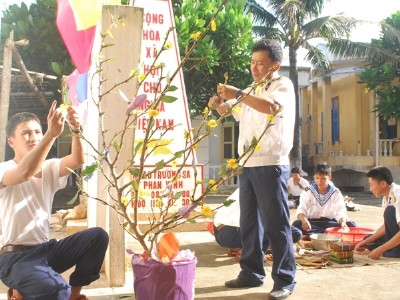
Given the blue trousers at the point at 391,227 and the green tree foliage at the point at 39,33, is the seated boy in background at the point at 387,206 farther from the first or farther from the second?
the green tree foliage at the point at 39,33

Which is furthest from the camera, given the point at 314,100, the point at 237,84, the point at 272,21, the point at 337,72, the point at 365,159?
the point at 314,100

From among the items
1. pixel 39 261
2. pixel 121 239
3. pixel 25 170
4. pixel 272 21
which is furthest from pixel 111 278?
pixel 272 21

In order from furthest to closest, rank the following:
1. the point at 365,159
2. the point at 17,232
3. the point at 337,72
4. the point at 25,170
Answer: the point at 337,72, the point at 365,159, the point at 17,232, the point at 25,170

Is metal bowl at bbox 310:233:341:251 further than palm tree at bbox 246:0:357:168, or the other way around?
palm tree at bbox 246:0:357:168

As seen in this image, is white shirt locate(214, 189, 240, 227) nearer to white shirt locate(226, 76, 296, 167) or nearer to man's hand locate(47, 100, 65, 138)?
white shirt locate(226, 76, 296, 167)

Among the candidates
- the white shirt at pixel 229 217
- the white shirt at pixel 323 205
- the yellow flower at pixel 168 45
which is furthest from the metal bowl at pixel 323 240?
the yellow flower at pixel 168 45

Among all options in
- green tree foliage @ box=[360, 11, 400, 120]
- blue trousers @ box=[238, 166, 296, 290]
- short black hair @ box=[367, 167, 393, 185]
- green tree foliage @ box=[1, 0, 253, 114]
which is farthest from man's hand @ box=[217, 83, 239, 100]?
green tree foliage @ box=[360, 11, 400, 120]

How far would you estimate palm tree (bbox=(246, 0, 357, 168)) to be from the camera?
1495cm

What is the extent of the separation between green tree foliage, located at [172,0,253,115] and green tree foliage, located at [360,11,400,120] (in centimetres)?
591

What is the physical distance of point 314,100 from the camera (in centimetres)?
2078

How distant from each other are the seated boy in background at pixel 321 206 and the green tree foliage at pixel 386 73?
39.1 ft

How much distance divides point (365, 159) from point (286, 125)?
15.1m

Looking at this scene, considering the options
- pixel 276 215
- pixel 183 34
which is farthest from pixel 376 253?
pixel 183 34

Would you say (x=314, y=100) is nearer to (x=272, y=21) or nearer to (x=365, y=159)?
(x=365, y=159)
